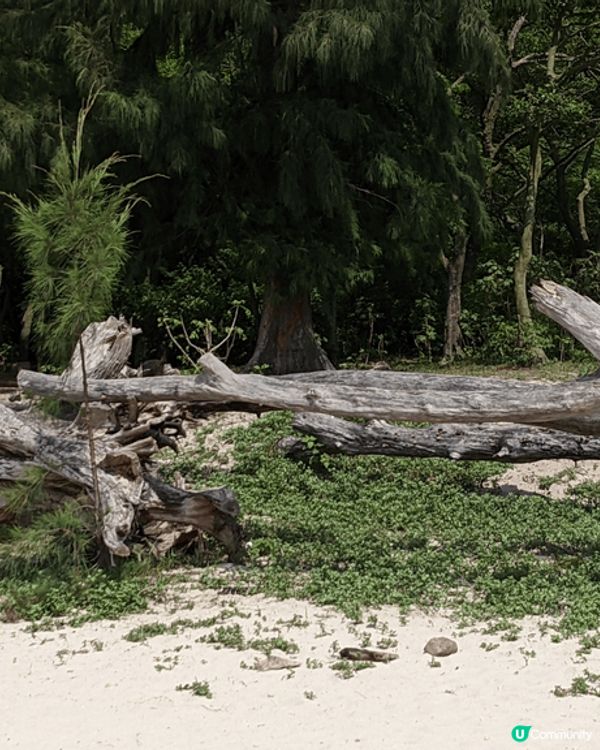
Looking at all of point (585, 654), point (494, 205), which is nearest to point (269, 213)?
point (494, 205)

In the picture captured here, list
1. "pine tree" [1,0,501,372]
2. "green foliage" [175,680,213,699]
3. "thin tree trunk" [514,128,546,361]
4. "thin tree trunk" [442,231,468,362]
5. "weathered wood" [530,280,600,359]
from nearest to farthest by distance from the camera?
"green foliage" [175,680,213,699] < "weathered wood" [530,280,600,359] < "pine tree" [1,0,501,372] < "thin tree trunk" [514,128,546,361] < "thin tree trunk" [442,231,468,362]

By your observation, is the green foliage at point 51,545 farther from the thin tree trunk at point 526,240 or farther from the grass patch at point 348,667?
the thin tree trunk at point 526,240

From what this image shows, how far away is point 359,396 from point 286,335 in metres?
8.08

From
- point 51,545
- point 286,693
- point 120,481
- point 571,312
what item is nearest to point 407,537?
point 120,481

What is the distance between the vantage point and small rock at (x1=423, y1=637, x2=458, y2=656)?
645cm

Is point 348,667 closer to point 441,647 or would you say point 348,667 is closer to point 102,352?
point 441,647

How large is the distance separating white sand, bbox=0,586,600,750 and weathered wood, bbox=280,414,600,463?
3560 millimetres

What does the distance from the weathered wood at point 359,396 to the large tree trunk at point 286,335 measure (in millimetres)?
7381

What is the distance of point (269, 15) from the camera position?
14258 millimetres

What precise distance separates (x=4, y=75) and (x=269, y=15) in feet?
12.5

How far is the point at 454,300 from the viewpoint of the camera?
1964cm

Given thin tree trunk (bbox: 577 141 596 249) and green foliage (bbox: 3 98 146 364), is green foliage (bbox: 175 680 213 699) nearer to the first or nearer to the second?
green foliage (bbox: 3 98 146 364)

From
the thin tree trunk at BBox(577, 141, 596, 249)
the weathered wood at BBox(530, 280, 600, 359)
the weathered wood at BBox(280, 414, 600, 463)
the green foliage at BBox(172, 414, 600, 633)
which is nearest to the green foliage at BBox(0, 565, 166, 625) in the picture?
the green foliage at BBox(172, 414, 600, 633)

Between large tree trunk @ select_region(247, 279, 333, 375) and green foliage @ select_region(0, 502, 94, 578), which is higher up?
large tree trunk @ select_region(247, 279, 333, 375)
